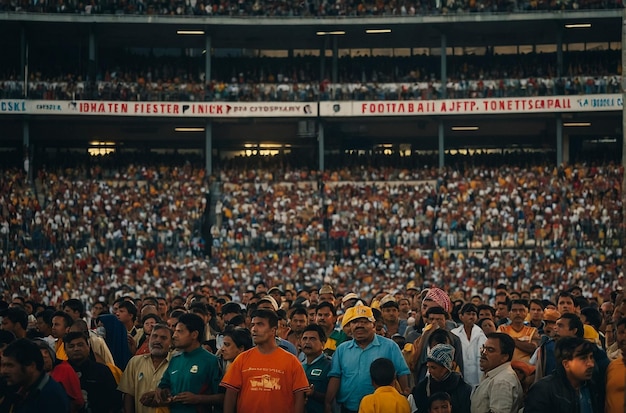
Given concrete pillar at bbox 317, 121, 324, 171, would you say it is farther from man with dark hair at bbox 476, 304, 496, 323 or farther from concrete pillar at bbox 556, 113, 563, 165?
man with dark hair at bbox 476, 304, 496, 323

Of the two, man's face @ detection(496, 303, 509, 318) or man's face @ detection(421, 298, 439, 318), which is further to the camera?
man's face @ detection(496, 303, 509, 318)

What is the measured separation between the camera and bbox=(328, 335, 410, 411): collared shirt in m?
10.6

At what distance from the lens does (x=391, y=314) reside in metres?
14.3

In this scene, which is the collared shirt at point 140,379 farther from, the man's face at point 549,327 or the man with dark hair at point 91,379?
the man's face at point 549,327

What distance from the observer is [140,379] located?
1041 centimetres

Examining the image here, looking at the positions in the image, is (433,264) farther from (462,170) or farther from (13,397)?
(13,397)

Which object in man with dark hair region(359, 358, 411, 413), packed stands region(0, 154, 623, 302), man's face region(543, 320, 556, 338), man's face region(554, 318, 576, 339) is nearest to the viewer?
man with dark hair region(359, 358, 411, 413)

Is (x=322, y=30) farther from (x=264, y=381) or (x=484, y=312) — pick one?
(x=264, y=381)

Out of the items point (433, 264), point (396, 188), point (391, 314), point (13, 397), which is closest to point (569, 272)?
point (433, 264)

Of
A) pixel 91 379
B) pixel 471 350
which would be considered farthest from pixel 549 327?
pixel 91 379

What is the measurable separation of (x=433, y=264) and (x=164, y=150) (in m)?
15.6

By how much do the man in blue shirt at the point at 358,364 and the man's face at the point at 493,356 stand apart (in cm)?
91

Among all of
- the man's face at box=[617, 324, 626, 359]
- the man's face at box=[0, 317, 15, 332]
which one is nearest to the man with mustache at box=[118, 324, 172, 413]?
the man's face at box=[0, 317, 15, 332]

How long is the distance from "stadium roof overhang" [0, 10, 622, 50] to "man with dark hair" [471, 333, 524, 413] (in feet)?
118
